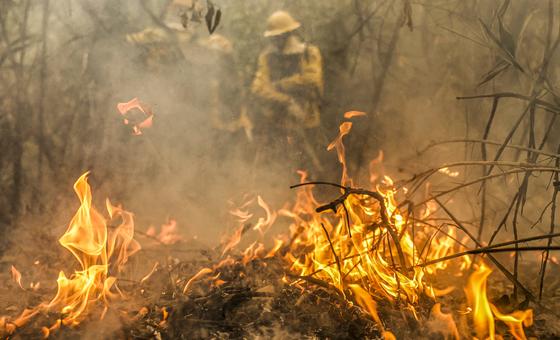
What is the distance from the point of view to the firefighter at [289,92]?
4449mm

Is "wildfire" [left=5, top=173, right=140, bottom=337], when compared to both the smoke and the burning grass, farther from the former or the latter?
the smoke

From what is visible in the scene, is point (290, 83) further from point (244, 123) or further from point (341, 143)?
point (341, 143)

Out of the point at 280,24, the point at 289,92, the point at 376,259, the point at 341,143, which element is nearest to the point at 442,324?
the point at 376,259

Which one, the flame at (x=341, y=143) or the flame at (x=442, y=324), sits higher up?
the flame at (x=341, y=143)

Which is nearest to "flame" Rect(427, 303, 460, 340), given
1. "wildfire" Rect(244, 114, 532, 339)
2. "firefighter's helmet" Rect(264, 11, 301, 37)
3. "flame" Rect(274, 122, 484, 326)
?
"wildfire" Rect(244, 114, 532, 339)

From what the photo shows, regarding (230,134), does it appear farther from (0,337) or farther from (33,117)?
(0,337)

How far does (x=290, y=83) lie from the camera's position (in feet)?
14.9

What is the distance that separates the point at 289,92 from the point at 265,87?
0.26m

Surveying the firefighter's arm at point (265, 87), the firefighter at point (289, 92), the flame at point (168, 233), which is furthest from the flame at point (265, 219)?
the firefighter's arm at point (265, 87)

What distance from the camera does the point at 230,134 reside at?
4539 millimetres

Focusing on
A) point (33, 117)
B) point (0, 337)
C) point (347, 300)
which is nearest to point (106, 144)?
point (33, 117)

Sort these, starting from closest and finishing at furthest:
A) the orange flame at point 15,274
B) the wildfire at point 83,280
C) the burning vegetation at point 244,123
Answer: the wildfire at point 83,280
the orange flame at point 15,274
the burning vegetation at point 244,123

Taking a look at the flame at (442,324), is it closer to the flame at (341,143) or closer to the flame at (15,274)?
the flame at (341,143)

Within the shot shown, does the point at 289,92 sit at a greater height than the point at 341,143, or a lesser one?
Result: greater
